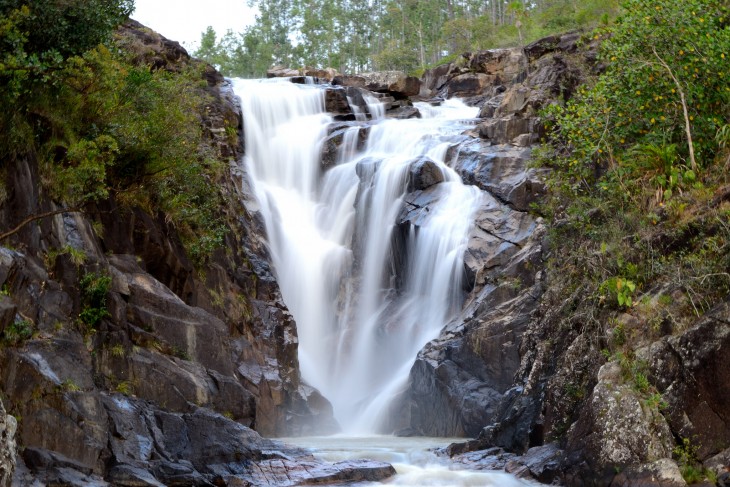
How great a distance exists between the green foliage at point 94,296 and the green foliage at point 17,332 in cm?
225

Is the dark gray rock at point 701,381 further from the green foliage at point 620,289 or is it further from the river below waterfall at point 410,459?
the river below waterfall at point 410,459

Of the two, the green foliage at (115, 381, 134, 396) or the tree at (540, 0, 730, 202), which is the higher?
the tree at (540, 0, 730, 202)

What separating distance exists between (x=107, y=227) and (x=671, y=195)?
440 inches

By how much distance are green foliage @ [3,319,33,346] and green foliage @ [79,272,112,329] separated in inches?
88.7

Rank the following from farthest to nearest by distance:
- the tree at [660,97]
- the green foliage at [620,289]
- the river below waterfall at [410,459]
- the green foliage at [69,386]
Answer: the tree at [660,97] → the green foliage at [620,289] → the river below waterfall at [410,459] → the green foliage at [69,386]

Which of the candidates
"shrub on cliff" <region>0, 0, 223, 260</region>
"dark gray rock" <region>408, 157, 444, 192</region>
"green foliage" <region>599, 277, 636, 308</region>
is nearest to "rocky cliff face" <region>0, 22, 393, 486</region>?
"shrub on cliff" <region>0, 0, 223, 260</region>

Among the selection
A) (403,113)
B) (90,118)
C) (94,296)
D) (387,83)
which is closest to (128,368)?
(94,296)

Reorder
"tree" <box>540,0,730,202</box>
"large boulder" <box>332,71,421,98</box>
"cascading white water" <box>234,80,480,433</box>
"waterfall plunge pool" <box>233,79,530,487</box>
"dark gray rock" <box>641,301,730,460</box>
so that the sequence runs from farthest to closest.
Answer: "large boulder" <box>332,71,421,98</box>, "cascading white water" <box>234,80,480,433</box>, "waterfall plunge pool" <box>233,79,530,487</box>, "tree" <box>540,0,730,202</box>, "dark gray rock" <box>641,301,730,460</box>

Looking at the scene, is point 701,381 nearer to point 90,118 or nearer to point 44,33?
point 44,33

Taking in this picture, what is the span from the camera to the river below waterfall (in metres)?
12.9

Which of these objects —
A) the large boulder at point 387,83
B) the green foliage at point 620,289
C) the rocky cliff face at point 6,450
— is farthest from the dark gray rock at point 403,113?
the rocky cliff face at point 6,450

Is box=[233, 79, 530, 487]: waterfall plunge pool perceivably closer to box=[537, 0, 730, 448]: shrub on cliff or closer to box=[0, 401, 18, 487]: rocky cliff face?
box=[537, 0, 730, 448]: shrub on cliff

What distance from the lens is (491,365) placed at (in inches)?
773

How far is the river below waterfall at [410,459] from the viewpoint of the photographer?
12.9 metres
